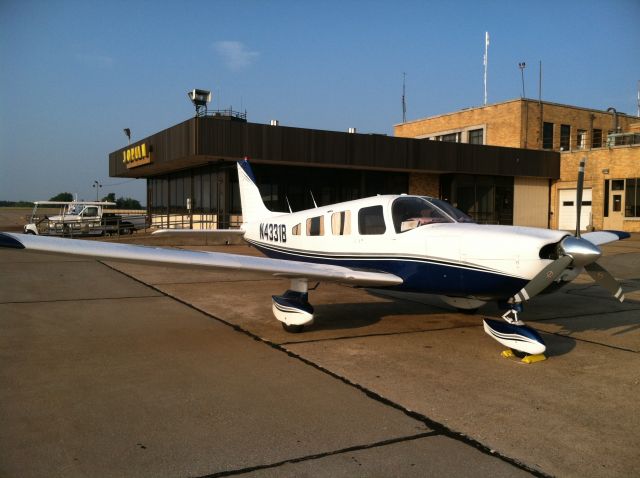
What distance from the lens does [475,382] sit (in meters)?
4.97

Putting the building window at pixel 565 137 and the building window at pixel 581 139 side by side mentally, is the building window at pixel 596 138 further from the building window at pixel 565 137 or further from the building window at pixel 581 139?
the building window at pixel 565 137

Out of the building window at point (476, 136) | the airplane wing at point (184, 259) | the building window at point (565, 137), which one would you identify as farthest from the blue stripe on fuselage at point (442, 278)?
the building window at point (565, 137)

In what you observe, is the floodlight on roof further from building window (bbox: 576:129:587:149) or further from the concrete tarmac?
building window (bbox: 576:129:587:149)

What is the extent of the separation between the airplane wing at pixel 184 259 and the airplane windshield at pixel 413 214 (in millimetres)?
767

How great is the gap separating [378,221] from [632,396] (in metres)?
3.92

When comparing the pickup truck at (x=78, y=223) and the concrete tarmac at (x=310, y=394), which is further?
the pickup truck at (x=78, y=223)

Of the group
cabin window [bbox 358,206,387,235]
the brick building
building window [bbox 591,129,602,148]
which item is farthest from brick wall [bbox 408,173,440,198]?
Result: cabin window [bbox 358,206,387,235]

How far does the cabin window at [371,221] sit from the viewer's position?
7.48 meters

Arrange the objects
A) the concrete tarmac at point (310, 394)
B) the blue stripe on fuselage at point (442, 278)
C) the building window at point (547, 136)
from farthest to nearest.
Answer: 1. the building window at point (547, 136)
2. the blue stripe on fuselage at point (442, 278)
3. the concrete tarmac at point (310, 394)

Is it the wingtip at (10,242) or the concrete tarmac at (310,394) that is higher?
the wingtip at (10,242)

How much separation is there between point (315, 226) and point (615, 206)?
28.5 meters

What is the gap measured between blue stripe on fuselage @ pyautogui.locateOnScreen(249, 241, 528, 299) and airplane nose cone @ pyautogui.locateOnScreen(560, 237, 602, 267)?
613 mm

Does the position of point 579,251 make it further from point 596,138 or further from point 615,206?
point 596,138

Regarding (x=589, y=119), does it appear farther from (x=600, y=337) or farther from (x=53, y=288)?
(x=53, y=288)
